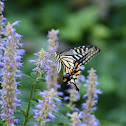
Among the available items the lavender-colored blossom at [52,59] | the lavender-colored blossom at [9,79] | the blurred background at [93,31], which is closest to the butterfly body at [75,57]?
the lavender-colored blossom at [52,59]

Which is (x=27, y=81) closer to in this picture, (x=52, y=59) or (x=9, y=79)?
(x=9, y=79)

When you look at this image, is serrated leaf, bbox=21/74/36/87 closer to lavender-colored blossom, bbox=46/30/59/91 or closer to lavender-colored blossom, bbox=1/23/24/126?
lavender-colored blossom, bbox=1/23/24/126

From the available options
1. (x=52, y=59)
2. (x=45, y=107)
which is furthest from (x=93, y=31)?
(x=45, y=107)

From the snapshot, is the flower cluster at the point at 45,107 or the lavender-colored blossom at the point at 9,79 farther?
the flower cluster at the point at 45,107

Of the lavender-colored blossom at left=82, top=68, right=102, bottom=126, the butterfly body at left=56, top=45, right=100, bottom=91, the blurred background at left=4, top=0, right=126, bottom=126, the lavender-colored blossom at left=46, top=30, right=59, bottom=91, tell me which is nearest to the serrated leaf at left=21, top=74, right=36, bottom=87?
the lavender-colored blossom at left=46, top=30, right=59, bottom=91

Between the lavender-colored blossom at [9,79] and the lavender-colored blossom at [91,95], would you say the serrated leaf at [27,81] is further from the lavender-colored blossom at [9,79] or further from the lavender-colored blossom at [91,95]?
the lavender-colored blossom at [91,95]

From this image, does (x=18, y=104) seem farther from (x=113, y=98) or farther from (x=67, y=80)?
(x=113, y=98)
